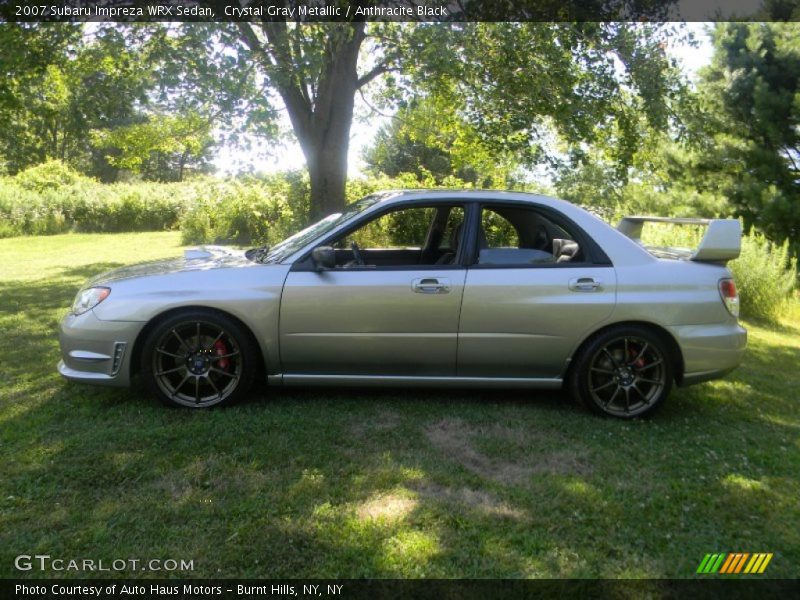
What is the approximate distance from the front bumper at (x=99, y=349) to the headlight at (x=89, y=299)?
0.17 ft

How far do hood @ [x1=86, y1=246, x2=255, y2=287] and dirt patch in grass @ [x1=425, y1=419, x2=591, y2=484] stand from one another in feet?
6.23

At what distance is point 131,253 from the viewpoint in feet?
52.1

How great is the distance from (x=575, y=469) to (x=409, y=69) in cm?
655

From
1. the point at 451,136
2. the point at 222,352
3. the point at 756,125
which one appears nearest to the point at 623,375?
the point at 222,352

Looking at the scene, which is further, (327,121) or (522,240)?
(327,121)

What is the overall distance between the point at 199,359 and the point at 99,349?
67cm

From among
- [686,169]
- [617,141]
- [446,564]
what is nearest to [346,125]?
[617,141]

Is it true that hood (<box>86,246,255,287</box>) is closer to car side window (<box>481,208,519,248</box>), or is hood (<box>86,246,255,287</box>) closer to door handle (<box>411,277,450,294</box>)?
door handle (<box>411,277,450,294</box>)

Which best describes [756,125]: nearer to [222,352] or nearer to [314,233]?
[314,233]

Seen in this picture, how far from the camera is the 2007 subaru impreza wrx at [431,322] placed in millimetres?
4414

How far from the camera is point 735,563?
9.39 ft

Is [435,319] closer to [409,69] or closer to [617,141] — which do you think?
[409,69]

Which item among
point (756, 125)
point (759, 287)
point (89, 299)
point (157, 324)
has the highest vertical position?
point (756, 125)

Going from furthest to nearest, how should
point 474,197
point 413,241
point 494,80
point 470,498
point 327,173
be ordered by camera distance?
point 327,173 < point 494,80 < point 413,241 < point 474,197 < point 470,498
